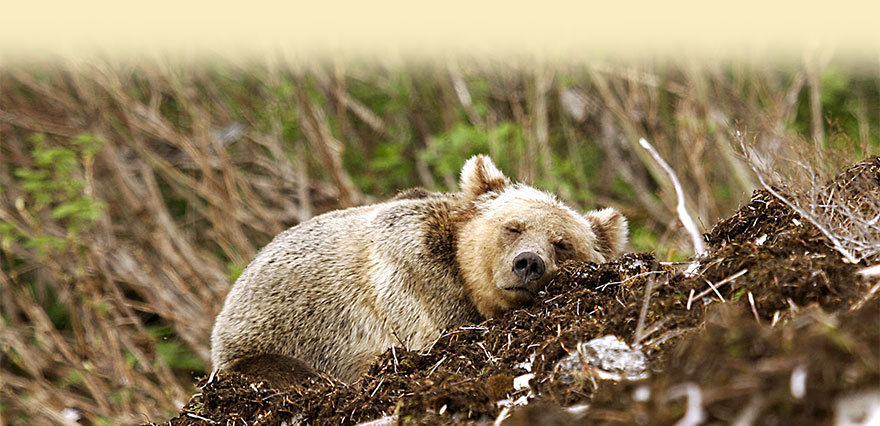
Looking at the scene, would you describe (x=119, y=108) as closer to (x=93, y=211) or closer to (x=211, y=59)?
(x=211, y=59)

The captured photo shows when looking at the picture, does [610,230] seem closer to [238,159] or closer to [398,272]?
[398,272]

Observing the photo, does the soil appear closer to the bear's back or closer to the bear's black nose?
the bear's black nose

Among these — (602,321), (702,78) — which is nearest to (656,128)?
(702,78)

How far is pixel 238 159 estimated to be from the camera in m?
12.0

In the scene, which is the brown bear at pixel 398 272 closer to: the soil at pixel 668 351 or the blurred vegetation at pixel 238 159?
the soil at pixel 668 351

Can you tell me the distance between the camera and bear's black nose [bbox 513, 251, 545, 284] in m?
4.46

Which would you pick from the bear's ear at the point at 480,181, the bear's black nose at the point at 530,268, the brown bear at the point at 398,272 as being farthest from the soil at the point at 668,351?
the bear's ear at the point at 480,181

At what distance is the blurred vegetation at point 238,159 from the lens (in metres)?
9.62

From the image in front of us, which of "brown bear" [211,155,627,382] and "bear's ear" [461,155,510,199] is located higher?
"bear's ear" [461,155,510,199]

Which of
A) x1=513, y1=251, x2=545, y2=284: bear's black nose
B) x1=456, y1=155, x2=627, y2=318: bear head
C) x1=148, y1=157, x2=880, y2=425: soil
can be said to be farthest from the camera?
x1=456, y1=155, x2=627, y2=318: bear head

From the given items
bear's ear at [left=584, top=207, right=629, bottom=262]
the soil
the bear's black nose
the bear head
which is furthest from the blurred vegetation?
the soil

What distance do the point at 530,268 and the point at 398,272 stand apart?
0.96 metres

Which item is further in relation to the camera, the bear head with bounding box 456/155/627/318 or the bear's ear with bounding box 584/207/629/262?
the bear's ear with bounding box 584/207/629/262

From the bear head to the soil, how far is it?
0.23m
